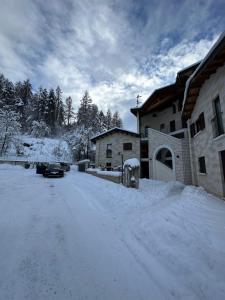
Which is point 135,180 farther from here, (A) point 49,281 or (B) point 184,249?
(A) point 49,281

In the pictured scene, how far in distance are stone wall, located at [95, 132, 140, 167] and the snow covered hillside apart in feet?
63.2

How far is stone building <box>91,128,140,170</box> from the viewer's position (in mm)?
21261

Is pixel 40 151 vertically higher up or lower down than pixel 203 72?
lower down

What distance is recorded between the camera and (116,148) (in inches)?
874

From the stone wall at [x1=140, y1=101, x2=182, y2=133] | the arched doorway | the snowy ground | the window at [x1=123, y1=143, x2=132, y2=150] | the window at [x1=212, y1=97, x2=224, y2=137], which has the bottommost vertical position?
the snowy ground

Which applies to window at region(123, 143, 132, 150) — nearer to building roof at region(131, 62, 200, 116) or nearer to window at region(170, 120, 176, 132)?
building roof at region(131, 62, 200, 116)

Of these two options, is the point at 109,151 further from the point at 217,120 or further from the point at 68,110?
the point at 68,110

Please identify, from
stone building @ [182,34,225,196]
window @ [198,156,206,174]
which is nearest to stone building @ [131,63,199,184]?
window @ [198,156,206,174]

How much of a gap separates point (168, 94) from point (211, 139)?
13.6m

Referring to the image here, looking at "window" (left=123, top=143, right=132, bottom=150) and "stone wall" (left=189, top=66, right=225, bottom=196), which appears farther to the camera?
"window" (left=123, top=143, right=132, bottom=150)

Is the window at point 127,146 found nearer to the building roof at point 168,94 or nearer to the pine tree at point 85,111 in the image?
the building roof at point 168,94

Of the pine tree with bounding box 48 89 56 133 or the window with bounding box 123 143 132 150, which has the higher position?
the pine tree with bounding box 48 89 56 133

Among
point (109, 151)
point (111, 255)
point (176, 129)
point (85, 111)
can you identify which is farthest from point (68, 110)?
point (111, 255)

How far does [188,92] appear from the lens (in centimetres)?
958
